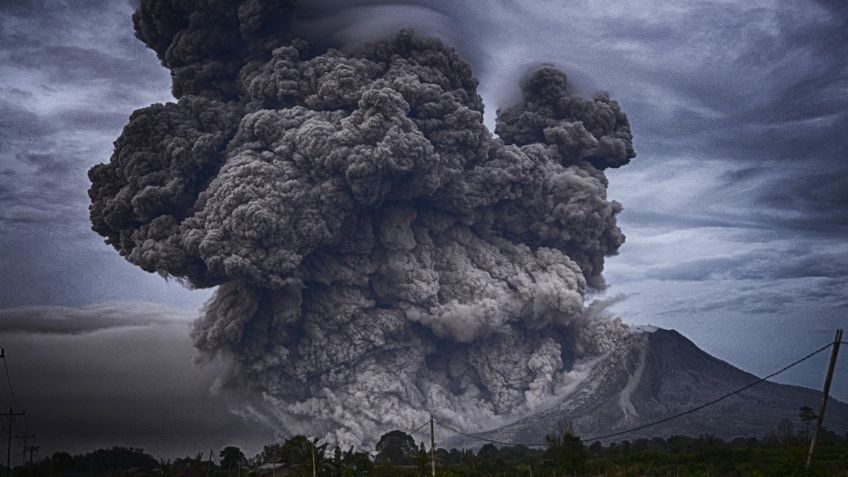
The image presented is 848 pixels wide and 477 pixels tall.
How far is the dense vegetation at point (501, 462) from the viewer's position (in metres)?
45.0

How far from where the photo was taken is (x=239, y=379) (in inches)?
2613

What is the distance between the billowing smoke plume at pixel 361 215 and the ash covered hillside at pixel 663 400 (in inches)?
165

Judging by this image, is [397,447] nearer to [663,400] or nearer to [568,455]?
[568,455]

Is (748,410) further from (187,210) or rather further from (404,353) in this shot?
(187,210)

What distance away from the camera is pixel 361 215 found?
64375mm

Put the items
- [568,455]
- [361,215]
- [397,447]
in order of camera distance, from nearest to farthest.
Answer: [568,455] → [397,447] → [361,215]

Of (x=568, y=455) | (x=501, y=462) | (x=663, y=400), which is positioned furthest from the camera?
(x=663, y=400)

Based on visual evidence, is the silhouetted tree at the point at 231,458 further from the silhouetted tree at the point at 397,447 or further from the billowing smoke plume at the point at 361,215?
the silhouetted tree at the point at 397,447

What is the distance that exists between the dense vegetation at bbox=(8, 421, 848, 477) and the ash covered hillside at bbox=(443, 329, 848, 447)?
692 cm

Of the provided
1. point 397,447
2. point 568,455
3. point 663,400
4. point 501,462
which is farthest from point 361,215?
point 663,400

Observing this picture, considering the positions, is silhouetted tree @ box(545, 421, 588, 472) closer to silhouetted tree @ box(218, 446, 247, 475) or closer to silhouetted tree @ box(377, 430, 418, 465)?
silhouetted tree @ box(377, 430, 418, 465)

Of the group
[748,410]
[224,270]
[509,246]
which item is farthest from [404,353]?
[748,410]

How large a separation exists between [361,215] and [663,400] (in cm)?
4572

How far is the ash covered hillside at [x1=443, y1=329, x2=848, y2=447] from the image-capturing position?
77.3 metres
